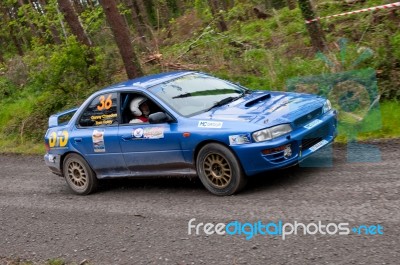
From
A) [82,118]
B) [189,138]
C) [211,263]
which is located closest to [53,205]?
[82,118]

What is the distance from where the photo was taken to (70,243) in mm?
6555

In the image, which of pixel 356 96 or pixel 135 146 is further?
pixel 356 96

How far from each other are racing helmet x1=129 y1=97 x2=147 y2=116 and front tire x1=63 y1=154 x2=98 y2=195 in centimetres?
135

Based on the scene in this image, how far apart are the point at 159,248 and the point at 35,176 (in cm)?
595

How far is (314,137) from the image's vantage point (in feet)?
22.8

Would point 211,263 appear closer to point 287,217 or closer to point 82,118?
point 287,217

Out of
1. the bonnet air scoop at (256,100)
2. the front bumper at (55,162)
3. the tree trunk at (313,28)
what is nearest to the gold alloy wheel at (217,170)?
the bonnet air scoop at (256,100)

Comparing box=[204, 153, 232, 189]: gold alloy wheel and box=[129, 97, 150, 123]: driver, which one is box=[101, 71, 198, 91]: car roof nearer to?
box=[129, 97, 150, 123]: driver

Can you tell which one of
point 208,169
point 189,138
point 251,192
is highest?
point 189,138

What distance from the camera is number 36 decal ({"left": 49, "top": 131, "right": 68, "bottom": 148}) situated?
8695mm

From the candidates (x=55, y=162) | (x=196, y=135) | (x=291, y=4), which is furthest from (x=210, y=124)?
(x=291, y=4)

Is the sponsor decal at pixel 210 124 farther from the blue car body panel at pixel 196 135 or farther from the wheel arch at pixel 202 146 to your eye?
the wheel arch at pixel 202 146

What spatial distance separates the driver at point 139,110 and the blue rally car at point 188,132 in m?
0.02

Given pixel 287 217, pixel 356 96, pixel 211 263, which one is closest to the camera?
pixel 211 263
